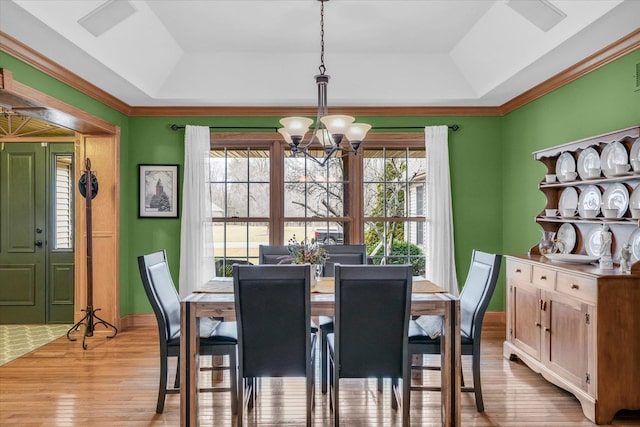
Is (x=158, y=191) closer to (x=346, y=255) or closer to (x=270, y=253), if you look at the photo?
(x=270, y=253)

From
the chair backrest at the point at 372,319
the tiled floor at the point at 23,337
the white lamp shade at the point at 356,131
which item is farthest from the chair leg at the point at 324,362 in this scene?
the tiled floor at the point at 23,337

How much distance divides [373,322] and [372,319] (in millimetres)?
19

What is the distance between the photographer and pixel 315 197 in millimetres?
5113

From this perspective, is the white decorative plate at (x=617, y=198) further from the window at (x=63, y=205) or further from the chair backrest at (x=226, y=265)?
the window at (x=63, y=205)

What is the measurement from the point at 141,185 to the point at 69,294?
1.64 metres

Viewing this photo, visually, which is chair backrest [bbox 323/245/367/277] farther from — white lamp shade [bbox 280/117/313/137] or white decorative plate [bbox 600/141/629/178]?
white decorative plate [bbox 600/141/629/178]

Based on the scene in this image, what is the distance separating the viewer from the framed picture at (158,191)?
5.04 meters

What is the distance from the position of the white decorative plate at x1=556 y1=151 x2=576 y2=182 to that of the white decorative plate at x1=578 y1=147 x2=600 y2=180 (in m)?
0.09

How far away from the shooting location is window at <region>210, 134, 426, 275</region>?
510 cm

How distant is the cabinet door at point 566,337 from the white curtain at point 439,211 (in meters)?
1.62

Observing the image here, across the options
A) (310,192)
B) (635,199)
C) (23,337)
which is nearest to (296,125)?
(310,192)

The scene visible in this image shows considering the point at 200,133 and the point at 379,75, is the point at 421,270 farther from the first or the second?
the point at 200,133

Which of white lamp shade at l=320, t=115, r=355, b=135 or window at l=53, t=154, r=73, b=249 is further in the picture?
window at l=53, t=154, r=73, b=249

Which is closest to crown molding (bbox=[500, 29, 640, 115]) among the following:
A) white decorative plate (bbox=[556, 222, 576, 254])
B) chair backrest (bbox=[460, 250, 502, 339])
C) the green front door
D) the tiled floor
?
white decorative plate (bbox=[556, 222, 576, 254])
